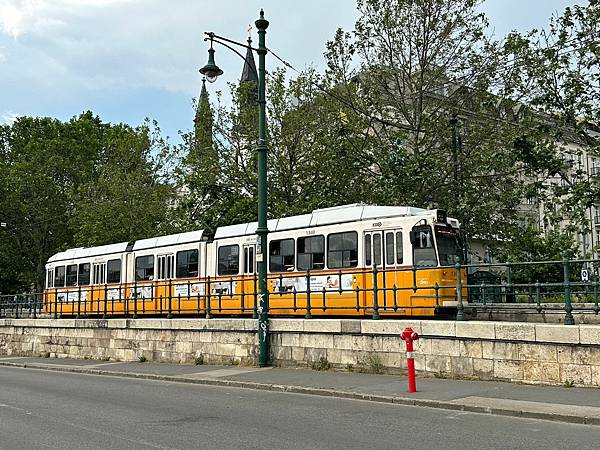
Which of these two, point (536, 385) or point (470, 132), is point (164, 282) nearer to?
point (470, 132)

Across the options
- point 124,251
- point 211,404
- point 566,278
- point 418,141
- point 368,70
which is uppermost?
point 368,70

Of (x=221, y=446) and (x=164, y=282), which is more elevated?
(x=164, y=282)

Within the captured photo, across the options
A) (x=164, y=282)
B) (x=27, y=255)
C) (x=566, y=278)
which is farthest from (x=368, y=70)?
(x=27, y=255)

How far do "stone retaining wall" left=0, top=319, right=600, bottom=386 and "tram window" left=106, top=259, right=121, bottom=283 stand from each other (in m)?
3.89

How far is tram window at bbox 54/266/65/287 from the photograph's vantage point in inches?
1278

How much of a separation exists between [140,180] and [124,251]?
12.8 meters

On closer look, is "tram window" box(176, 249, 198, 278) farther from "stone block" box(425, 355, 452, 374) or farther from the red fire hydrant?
the red fire hydrant

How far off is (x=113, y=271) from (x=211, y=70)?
15.1m

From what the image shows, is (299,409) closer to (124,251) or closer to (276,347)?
(276,347)

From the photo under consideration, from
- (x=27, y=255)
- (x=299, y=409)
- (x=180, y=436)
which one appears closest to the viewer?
(x=180, y=436)

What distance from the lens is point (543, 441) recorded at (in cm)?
836

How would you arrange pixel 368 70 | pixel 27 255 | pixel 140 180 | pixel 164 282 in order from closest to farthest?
1. pixel 164 282
2. pixel 368 70
3. pixel 140 180
4. pixel 27 255

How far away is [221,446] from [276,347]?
30.3ft

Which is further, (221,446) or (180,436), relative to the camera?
(180,436)
